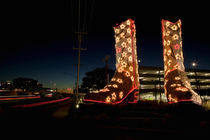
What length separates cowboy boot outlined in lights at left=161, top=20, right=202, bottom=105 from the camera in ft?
14.9

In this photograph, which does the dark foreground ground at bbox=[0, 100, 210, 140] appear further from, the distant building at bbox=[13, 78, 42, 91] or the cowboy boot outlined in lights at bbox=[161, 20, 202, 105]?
the distant building at bbox=[13, 78, 42, 91]

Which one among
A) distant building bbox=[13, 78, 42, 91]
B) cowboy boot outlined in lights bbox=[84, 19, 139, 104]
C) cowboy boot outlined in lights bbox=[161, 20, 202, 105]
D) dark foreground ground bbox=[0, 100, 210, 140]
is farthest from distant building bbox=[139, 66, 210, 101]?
distant building bbox=[13, 78, 42, 91]

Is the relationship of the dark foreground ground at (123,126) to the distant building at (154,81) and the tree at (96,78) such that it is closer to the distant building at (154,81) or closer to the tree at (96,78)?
the distant building at (154,81)

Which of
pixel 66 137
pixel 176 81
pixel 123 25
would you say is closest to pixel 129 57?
pixel 123 25

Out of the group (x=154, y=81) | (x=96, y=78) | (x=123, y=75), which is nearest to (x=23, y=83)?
(x=96, y=78)

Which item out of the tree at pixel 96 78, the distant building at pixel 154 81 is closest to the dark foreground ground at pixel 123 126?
the distant building at pixel 154 81

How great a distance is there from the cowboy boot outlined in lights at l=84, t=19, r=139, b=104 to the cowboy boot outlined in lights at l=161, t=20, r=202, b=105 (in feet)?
4.60

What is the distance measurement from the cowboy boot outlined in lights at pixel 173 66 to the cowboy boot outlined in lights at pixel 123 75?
1.40m

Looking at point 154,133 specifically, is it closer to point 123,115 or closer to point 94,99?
point 123,115

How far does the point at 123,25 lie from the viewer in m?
5.98

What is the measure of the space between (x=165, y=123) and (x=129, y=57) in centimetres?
317

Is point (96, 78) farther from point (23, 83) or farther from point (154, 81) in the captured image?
point (23, 83)

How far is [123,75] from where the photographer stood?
525 cm

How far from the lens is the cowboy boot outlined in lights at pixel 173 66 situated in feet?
14.9
